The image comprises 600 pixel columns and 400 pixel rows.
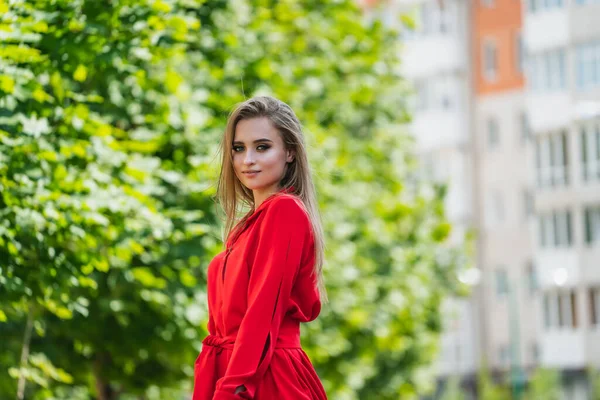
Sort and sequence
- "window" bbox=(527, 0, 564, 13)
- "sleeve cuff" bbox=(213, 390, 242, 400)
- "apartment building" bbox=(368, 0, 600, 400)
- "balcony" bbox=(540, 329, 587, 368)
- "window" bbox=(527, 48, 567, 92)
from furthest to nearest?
"apartment building" bbox=(368, 0, 600, 400), "balcony" bbox=(540, 329, 587, 368), "window" bbox=(527, 48, 567, 92), "window" bbox=(527, 0, 564, 13), "sleeve cuff" bbox=(213, 390, 242, 400)

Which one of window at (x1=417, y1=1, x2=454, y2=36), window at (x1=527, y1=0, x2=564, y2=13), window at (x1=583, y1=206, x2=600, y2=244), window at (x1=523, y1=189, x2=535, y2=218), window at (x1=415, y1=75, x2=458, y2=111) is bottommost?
window at (x1=523, y1=189, x2=535, y2=218)

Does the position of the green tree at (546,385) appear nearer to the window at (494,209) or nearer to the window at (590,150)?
the window at (590,150)

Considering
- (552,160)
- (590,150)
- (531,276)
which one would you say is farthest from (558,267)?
(531,276)

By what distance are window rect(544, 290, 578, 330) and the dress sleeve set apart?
161 feet

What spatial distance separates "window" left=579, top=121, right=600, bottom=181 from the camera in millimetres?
52375

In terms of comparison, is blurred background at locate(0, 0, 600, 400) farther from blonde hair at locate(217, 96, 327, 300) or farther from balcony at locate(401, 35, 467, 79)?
balcony at locate(401, 35, 467, 79)

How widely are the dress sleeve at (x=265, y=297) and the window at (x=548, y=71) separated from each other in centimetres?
4809

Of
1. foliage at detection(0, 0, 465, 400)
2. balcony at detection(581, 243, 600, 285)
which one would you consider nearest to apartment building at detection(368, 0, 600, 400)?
balcony at detection(581, 243, 600, 285)

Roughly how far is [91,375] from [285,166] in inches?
397

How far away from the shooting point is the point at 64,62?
30.7ft

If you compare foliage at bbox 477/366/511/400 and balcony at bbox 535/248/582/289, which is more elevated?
balcony at bbox 535/248/582/289

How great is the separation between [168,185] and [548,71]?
4141 centimetres

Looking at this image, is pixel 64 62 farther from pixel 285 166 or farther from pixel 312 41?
pixel 312 41

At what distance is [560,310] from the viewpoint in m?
54.2
